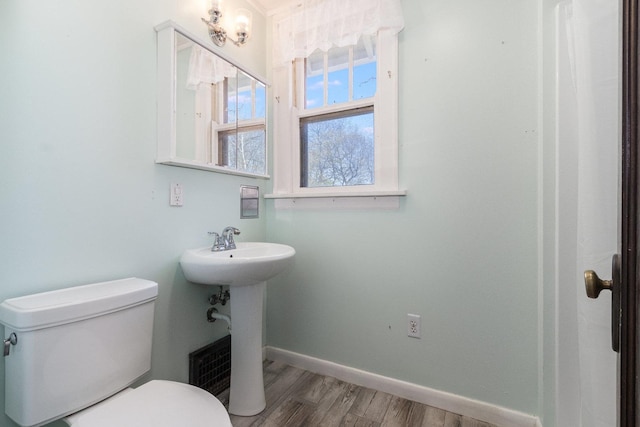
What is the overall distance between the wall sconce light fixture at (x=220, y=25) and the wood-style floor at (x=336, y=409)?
191 centimetres

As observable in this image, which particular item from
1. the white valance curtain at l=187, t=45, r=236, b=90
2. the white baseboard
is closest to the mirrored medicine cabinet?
the white valance curtain at l=187, t=45, r=236, b=90

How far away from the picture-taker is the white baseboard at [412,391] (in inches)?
51.7

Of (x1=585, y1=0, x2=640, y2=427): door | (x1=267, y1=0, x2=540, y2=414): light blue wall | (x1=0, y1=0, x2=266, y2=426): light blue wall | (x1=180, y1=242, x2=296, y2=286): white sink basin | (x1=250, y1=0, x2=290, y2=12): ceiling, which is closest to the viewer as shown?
(x1=585, y1=0, x2=640, y2=427): door

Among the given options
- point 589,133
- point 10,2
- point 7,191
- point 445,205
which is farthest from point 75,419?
point 445,205

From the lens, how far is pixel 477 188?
1.36 m

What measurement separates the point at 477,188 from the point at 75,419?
1709mm

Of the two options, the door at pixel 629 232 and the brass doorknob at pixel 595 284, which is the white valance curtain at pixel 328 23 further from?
the brass doorknob at pixel 595 284

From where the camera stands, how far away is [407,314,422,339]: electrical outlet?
1.49 m

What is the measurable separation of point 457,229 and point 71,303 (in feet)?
4.99

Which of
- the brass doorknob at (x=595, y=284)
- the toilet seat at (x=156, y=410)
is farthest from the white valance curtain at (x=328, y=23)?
the toilet seat at (x=156, y=410)

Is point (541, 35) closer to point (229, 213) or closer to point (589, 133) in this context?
point (589, 133)

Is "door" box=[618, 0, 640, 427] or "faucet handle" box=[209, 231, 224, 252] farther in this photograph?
"faucet handle" box=[209, 231, 224, 252]

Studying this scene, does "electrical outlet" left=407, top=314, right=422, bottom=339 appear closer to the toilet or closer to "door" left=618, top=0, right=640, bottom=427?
the toilet

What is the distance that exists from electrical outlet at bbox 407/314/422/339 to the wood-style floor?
0.35 metres
